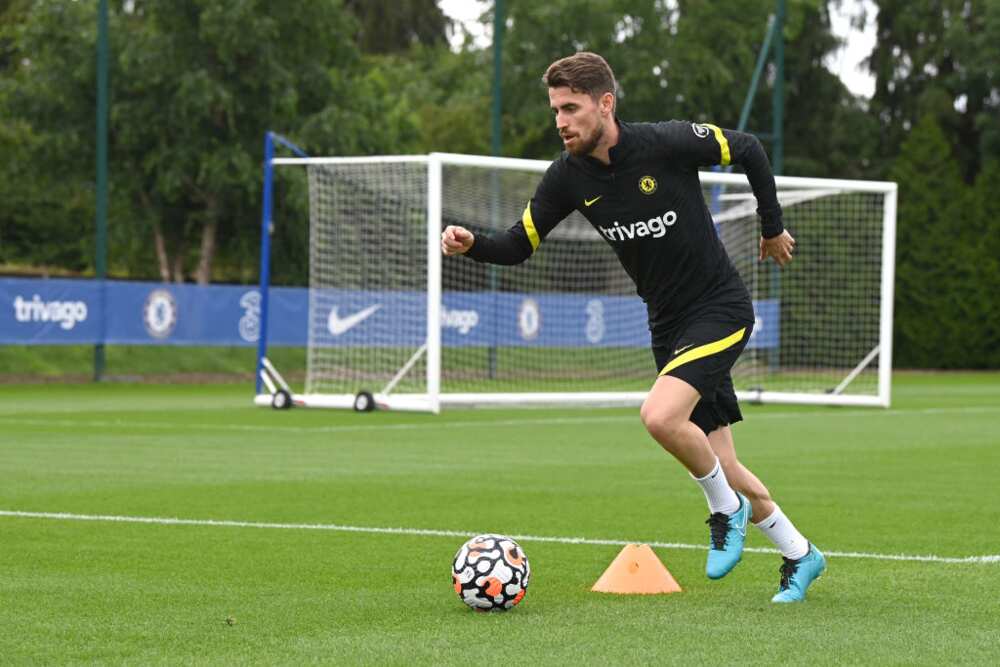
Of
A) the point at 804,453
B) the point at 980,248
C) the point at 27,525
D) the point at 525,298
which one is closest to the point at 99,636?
the point at 27,525

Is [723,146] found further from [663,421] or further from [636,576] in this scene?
[636,576]

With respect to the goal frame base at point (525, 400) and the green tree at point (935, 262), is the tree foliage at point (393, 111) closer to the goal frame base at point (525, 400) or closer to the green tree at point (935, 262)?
the green tree at point (935, 262)

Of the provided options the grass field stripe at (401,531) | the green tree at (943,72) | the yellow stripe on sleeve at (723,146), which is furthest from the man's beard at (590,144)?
the green tree at (943,72)

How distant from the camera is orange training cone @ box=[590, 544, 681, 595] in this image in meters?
7.50

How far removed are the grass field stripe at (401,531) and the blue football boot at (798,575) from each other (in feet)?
4.74

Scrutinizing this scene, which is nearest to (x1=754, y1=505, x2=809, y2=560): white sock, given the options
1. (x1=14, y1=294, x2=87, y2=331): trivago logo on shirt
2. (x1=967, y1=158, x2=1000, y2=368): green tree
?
(x1=14, y1=294, x2=87, y2=331): trivago logo on shirt

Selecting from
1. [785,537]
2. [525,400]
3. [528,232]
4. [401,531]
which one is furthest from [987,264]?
[785,537]

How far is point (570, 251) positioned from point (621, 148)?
2282cm

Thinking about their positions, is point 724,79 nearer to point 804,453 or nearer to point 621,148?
point 804,453

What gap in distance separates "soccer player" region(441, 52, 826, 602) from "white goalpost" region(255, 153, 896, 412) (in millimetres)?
14867

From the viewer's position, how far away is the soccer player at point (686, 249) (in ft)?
24.0

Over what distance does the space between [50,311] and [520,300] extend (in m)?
7.57

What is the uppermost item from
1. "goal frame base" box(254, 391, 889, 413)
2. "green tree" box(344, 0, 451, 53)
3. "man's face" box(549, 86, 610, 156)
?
"green tree" box(344, 0, 451, 53)

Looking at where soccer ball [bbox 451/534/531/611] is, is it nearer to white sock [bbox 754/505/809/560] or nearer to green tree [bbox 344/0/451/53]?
white sock [bbox 754/505/809/560]
